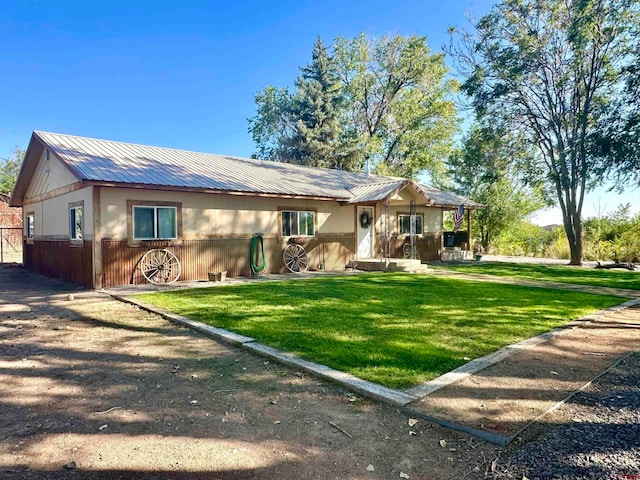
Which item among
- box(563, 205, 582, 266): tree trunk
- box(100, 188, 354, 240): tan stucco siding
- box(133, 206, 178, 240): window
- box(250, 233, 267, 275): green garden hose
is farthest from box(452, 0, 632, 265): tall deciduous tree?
box(133, 206, 178, 240): window

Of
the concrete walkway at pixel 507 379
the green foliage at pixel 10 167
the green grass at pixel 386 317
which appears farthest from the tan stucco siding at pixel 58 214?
the green foliage at pixel 10 167

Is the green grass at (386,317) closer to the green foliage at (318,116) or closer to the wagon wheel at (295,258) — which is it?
the wagon wheel at (295,258)

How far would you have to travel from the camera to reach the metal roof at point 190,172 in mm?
10156

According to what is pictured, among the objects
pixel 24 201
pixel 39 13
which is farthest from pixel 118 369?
pixel 39 13

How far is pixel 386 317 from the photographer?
629cm

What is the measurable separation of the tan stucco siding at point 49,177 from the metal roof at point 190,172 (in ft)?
2.05

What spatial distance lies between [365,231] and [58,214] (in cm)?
1062

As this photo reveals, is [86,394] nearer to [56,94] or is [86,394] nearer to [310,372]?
[310,372]

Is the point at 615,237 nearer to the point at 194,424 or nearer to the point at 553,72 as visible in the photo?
the point at 553,72

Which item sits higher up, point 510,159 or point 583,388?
point 510,159

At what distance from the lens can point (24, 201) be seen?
16250 millimetres

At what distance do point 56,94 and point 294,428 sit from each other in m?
34.3

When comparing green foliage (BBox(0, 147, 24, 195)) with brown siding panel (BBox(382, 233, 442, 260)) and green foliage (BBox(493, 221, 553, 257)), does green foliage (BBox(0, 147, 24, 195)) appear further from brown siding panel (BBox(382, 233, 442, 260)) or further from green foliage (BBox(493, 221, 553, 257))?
green foliage (BBox(493, 221, 553, 257))

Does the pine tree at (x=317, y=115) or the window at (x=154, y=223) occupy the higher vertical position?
the pine tree at (x=317, y=115)
